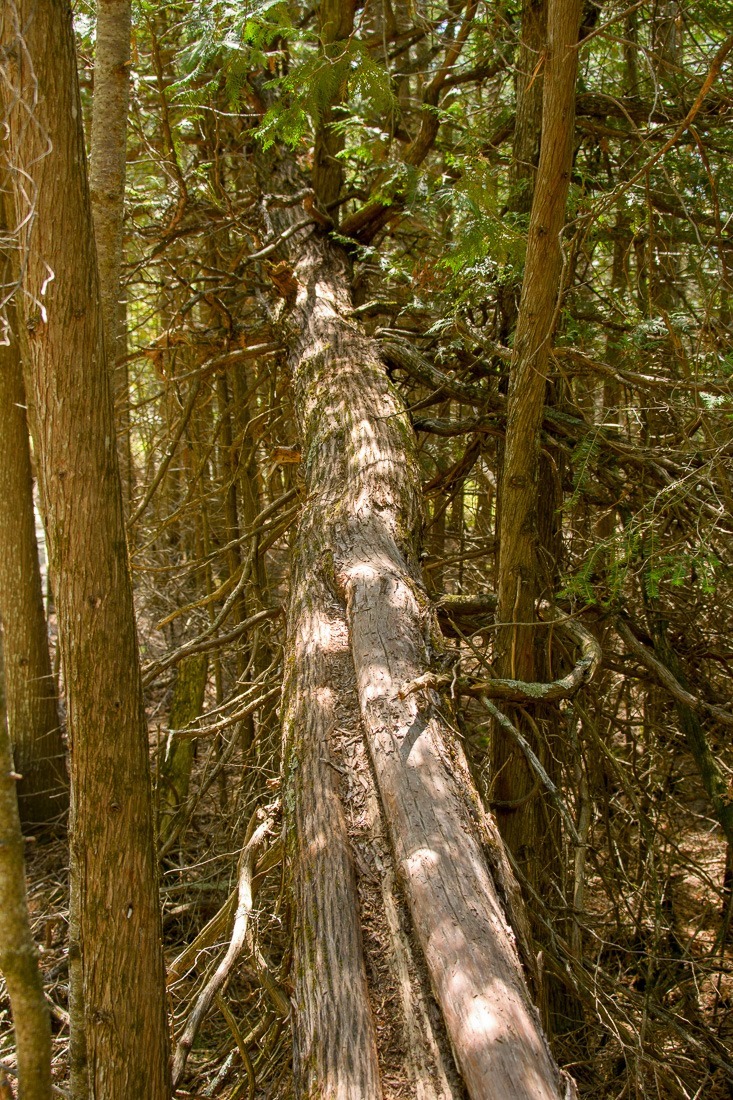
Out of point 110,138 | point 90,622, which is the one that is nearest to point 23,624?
point 110,138

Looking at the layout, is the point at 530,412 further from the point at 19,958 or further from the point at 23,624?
the point at 23,624

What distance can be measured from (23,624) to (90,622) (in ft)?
12.3

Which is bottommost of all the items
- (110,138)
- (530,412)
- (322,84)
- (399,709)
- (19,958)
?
(19,958)

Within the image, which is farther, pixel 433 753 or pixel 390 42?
pixel 390 42

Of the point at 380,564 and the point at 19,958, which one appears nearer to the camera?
the point at 19,958

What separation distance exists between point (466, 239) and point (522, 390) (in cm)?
68

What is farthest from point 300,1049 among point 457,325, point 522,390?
point 457,325

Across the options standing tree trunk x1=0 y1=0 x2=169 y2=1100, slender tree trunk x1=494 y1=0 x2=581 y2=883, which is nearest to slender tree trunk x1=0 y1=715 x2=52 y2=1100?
standing tree trunk x1=0 y1=0 x2=169 y2=1100

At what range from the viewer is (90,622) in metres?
2.09

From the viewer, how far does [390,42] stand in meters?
5.32

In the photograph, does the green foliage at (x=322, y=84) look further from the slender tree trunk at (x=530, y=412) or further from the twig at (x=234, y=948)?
the twig at (x=234, y=948)

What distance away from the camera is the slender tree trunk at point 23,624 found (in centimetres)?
529

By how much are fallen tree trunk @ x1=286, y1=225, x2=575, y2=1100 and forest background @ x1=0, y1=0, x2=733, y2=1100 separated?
0.01 m

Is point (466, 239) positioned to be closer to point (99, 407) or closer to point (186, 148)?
point (99, 407)
